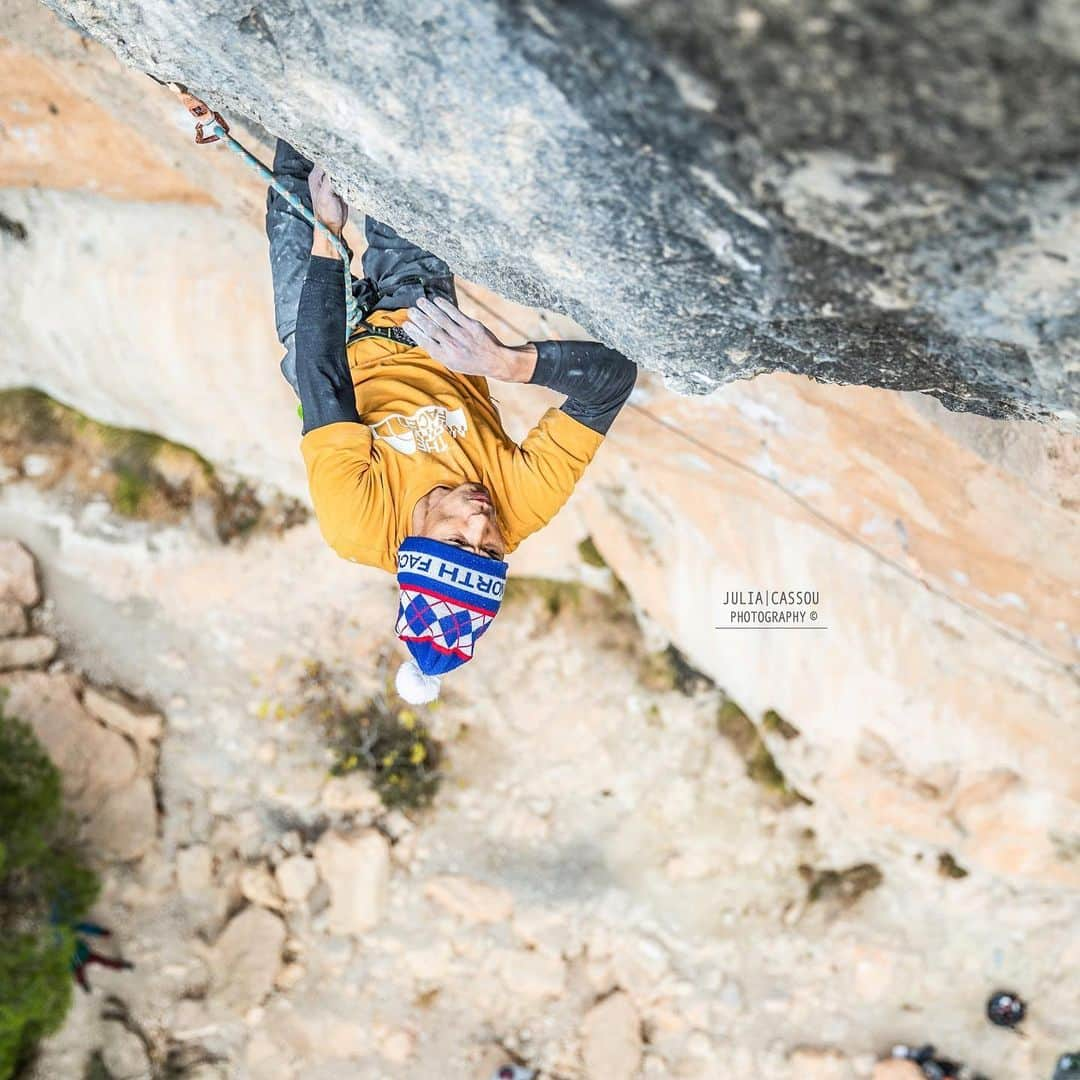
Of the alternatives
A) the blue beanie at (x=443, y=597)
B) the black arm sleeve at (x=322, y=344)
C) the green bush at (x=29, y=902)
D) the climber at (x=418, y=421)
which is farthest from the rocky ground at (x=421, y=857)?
the black arm sleeve at (x=322, y=344)

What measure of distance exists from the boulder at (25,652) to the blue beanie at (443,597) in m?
4.71

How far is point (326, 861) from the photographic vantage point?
668cm

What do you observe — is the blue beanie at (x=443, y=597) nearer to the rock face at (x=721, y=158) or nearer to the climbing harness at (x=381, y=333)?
the climbing harness at (x=381, y=333)

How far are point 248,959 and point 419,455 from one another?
4.90 m

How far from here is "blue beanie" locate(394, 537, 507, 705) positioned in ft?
10.2

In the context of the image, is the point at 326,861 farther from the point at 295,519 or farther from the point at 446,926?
the point at 295,519

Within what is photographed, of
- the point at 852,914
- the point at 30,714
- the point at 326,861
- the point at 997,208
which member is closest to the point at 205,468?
the point at 30,714

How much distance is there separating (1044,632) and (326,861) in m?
4.77

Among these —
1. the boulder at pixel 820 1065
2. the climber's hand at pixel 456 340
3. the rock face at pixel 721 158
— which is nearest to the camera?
the rock face at pixel 721 158

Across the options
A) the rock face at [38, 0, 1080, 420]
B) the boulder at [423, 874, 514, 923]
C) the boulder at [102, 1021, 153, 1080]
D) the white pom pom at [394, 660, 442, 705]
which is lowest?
the boulder at [102, 1021, 153, 1080]

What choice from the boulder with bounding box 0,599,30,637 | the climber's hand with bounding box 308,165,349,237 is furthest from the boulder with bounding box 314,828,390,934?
the climber's hand with bounding box 308,165,349,237

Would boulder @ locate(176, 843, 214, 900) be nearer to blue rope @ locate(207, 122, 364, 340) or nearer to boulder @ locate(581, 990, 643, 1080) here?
boulder @ locate(581, 990, 643, 1080)

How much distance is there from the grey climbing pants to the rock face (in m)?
0.37

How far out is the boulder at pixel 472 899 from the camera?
21.6 feet
